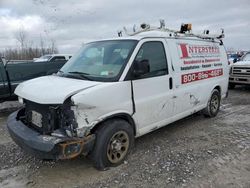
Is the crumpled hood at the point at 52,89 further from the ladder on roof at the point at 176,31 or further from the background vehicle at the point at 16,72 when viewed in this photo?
the background vehicle at the point at 16,72

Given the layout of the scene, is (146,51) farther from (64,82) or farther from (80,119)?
(80,119)

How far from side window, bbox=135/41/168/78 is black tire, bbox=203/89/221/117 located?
2305 mm

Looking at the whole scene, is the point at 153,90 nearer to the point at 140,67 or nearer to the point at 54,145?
the point at 140,67

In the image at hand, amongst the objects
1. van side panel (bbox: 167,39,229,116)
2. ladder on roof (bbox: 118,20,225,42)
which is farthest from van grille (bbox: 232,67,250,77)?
ladder on roof (bbox: 118,20,225,42)

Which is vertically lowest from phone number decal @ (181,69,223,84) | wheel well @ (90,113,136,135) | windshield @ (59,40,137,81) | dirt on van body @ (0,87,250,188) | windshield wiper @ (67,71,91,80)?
dirt on van body @ (0,87,250,188)

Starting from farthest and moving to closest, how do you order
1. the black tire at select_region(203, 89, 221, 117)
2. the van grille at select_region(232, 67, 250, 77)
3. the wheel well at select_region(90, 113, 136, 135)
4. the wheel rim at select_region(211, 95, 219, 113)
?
1. the van grille at select_region(232, 67, 250, 77)
2. the wheel rim at select_region(211, 95, 219, 113)
3. the black tire at select_region(203, 89, 221, 117)
4. the wheel well at select_region(90, 113, 136, 135)

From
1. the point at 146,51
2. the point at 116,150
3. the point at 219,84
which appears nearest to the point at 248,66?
the point at 219,84

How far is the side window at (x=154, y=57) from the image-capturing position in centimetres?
446

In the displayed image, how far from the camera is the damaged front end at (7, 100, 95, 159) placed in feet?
11.2

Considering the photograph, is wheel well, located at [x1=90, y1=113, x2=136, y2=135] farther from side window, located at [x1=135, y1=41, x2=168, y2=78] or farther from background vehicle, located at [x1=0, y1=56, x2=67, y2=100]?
background vehicle, located at [x1=0, y1=56, x2=67, y2=100]

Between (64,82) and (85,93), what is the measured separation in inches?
27.6

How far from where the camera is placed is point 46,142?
3.42 metres

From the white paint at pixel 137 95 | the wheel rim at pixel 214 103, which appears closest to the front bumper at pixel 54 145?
the white paint at pixel 137 95

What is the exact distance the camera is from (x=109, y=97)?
3832 millimetres
